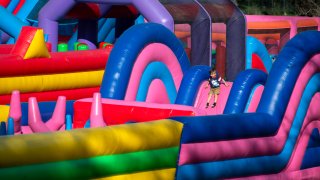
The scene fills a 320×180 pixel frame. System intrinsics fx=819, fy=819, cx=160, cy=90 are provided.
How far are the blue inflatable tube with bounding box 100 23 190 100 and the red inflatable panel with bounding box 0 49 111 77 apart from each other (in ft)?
5.54

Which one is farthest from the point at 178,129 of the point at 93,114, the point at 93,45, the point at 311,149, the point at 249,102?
the point at 93,45

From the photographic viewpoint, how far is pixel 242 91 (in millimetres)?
8531

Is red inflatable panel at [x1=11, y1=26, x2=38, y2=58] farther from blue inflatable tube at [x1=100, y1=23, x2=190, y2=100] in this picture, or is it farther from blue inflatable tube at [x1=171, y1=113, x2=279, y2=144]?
blue inflatable tube at [x1=171, y1=113, x2=279, y2=144]

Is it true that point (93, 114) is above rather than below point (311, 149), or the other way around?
above

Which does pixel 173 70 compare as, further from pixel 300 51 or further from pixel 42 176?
pixel 42 176

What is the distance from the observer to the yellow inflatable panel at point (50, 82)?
9625 millimetres

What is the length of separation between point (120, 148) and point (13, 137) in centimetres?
78

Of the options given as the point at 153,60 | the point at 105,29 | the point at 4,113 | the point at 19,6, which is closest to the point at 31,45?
the point at 153,60

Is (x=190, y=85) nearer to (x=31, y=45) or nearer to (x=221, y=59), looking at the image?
(x=31, y=45)

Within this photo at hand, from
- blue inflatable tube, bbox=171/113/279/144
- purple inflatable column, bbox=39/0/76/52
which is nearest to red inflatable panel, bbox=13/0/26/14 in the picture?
purple inflatable column, bbox=39/0/76/52

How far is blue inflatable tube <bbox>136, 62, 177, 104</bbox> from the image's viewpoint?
851 centimetres

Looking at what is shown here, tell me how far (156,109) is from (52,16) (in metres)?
6.09

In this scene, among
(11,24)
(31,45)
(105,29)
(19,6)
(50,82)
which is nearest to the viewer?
(31,45)

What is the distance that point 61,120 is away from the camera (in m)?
7.37
